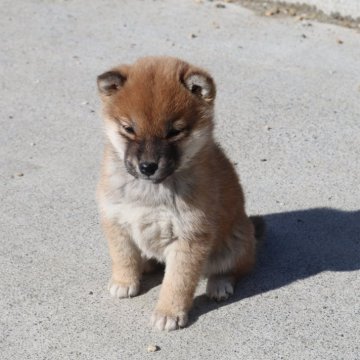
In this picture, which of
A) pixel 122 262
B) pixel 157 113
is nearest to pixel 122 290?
pixel 122 262

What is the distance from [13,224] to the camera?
199 inches

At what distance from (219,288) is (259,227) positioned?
0.73 m

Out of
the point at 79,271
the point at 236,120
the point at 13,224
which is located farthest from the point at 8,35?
the point at 79,271

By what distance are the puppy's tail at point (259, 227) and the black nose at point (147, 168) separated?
1285 millimetres

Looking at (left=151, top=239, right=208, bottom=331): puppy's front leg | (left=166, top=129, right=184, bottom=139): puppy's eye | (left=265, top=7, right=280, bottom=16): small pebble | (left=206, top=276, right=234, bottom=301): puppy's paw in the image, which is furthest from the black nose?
(left=265, top=7, right=280, bottom=16): small pebble

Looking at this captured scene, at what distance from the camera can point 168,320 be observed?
3988 millimetres

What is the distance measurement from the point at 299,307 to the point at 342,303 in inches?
9.8

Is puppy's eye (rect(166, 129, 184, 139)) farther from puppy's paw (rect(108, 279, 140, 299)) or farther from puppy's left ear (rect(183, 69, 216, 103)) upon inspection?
puppy's paw (rect(108, 279, 140, 299))

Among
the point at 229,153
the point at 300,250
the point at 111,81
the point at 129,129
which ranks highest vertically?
the point at 111,81

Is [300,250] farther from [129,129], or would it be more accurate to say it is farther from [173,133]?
[129,129]

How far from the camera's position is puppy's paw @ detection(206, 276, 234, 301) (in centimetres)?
426

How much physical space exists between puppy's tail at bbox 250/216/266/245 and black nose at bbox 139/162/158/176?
128cm

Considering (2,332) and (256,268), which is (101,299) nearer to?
(2,332)

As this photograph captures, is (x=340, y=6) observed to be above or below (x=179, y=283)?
below
